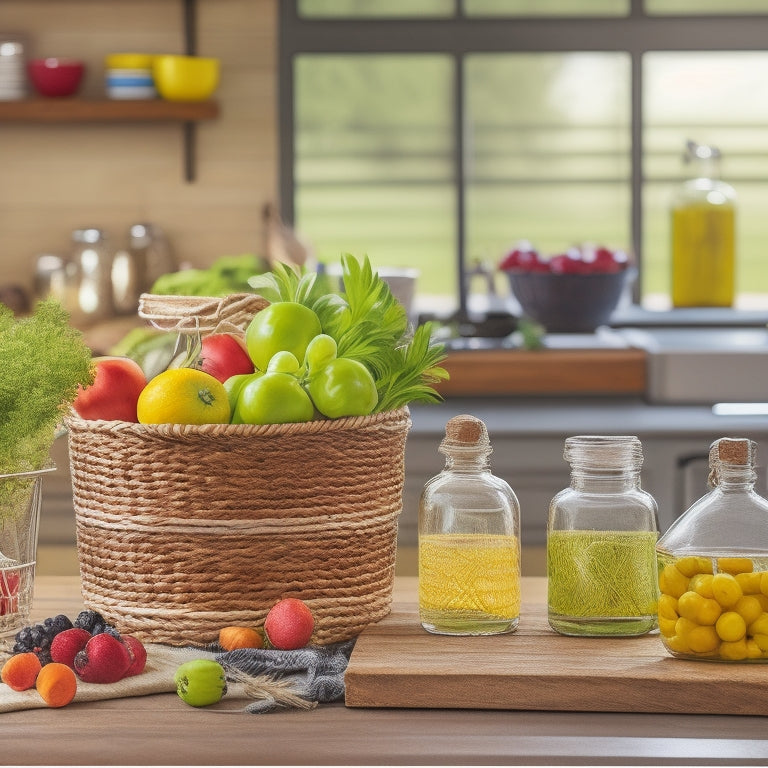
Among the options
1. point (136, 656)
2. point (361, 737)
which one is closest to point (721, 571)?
point (361, 737)

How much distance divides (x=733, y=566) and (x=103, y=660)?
0.42m

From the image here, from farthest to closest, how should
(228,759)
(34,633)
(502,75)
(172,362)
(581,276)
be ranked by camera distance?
1. (502,75)
2. (581,276)
3. (172,362)
4. (34,633)
5. (228,759)

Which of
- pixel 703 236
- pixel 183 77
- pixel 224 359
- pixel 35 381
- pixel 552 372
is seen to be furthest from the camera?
pixel 183 77

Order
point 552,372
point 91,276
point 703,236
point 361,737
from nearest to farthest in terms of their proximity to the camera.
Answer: point 361,737, point 552,372, point 703,236, point 91,276

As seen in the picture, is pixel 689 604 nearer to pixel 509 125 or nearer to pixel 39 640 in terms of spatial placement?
pixel 39 640

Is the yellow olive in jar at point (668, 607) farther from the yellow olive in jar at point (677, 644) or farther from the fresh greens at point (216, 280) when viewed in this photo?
the fresh greens at point (216, 280)

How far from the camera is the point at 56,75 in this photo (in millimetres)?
3092

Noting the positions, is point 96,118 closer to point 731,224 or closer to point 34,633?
point 731,224

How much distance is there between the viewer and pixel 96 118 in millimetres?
3127

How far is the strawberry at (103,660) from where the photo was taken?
2.74ft

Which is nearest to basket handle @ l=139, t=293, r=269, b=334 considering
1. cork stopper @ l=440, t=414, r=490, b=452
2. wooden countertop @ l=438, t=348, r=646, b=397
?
cork stopper @ l=440, t=414, r=490, b=452

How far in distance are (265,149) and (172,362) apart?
2.38 m

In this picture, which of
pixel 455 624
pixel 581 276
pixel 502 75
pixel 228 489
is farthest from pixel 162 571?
pixel 502 75

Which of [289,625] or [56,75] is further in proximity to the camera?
[56,75]
